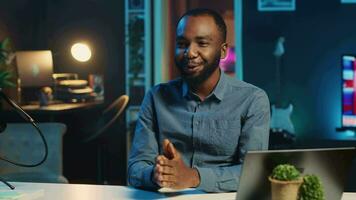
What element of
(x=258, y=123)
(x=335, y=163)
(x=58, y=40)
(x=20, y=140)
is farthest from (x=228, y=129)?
(x=58, y=40)

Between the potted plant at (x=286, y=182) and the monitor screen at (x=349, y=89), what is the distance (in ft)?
10.3

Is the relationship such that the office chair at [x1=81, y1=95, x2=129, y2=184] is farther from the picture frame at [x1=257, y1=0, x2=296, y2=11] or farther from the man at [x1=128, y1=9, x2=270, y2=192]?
the man at [x1=128, y1=9, x2=270, y2=192]

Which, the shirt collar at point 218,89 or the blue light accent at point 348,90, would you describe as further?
the blue light accent at point 348,90

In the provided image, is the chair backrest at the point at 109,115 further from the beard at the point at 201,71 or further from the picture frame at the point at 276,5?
the beard at the point at 201,71

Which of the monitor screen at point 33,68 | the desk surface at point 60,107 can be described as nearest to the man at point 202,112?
the desk surface at point 60,107

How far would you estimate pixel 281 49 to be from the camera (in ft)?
14.2

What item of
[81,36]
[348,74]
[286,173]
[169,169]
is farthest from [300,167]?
[81,36]

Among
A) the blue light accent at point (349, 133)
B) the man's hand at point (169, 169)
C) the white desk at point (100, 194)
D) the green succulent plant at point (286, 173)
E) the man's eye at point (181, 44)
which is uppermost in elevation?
the man's eye at point (181, 44)

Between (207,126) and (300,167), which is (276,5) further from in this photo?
(300,167)

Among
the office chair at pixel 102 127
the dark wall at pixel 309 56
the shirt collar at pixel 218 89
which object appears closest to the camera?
the shirt collar at pixel 218 89

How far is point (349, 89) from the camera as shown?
13.7 ft

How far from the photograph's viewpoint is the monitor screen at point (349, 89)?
4.14 m

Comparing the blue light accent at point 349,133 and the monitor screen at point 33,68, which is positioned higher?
the monitor screen at point 33,68

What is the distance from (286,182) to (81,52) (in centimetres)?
372
